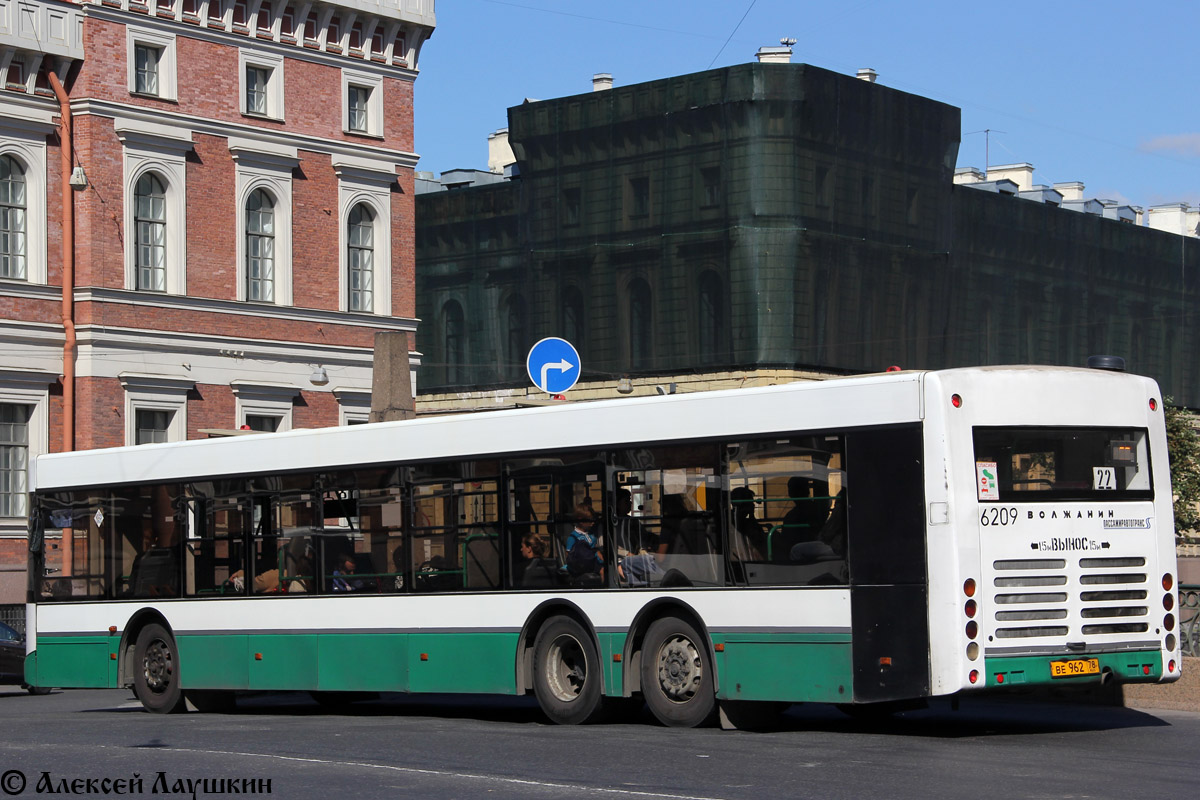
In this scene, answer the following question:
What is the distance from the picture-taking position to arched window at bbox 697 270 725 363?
58844mm

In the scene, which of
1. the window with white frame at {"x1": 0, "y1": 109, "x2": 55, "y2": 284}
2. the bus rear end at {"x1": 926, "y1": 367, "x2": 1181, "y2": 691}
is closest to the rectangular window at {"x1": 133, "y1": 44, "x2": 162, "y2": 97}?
the window with white frame at {"x1": 0, "y1": 109, "x2": 55, "y2": 284}

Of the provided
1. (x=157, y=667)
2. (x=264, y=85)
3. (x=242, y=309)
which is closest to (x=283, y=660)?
(x=157, y=667)

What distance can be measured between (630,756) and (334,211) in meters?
29.3

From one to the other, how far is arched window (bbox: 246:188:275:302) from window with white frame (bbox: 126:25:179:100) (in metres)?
3.03

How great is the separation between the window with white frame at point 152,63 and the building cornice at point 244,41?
0.17 meters

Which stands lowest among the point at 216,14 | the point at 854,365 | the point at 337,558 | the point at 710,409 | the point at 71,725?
the point at 71,725

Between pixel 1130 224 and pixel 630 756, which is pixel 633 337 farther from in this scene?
pixel 630 756

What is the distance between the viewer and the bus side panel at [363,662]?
17.4m

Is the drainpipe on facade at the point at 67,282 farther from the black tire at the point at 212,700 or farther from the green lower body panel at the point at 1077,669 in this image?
the green lower body panel at the point at 1077,669

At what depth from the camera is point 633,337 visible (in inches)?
2429

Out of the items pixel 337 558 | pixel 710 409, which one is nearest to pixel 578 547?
pixel 710 409

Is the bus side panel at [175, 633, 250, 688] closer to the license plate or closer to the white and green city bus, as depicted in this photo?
the white and green city bus

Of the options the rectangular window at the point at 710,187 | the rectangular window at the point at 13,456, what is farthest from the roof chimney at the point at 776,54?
the rectangular window at the point at 13,456

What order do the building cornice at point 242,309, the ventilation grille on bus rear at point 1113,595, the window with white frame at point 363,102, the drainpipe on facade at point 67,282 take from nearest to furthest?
the ventilation grille on bus rear at point 1113,595 → the drainpipe on facade at point 67,282 → the building cornice at point 242,309 → the window with white frame at point 363,102
